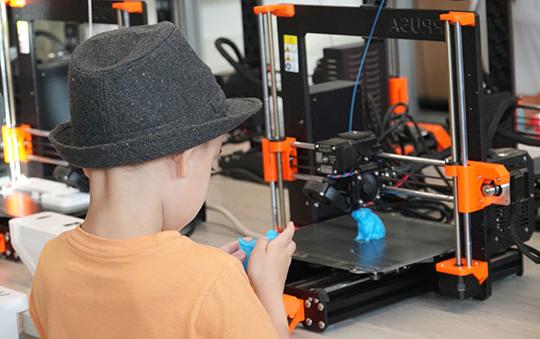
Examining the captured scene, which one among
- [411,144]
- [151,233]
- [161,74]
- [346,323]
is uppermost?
[161,74]

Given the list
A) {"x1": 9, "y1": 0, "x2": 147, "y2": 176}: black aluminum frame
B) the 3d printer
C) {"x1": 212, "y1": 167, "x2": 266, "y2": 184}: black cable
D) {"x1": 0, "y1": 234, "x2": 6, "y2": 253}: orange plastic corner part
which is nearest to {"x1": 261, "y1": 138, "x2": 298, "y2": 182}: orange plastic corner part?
the 3d printer

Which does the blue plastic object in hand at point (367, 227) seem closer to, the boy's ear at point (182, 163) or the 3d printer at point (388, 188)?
the 3d printer at point (388, 188)

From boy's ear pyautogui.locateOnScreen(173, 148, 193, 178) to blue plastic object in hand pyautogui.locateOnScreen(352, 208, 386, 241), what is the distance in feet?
4.81

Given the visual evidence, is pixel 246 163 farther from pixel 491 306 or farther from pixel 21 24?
pixel 491 306

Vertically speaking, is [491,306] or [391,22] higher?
[391,22]

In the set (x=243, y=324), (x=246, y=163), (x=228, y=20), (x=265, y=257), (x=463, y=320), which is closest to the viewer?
(x=243, y=324)

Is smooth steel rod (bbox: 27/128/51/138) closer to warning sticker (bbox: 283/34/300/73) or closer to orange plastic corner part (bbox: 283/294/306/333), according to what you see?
warning sticker (bbox: 283/34/300/73)

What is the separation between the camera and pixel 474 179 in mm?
2602

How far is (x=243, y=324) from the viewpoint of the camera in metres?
1.43

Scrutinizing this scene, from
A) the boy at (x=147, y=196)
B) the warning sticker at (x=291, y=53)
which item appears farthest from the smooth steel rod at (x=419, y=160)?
the boy at (x=147, y=196)

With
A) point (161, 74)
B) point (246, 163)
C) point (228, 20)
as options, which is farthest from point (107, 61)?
point (228, 20)

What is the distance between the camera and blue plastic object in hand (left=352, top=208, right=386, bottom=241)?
288cm

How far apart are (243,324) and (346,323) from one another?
Answer: 1267 millimetres

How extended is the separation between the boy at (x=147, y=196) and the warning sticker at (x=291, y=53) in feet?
5.06
